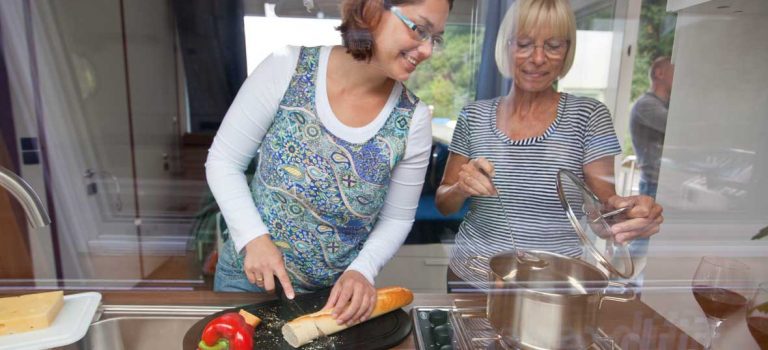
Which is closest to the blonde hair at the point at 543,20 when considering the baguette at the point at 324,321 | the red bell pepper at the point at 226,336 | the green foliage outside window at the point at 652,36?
the green foliage outside window at the point at 652,36

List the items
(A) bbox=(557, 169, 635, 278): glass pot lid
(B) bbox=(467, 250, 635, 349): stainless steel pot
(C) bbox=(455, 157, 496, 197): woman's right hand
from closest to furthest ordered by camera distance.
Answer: (B) bbox=(467, 250, 635, 349): stainless steel pot
(A) bbox=(557, 169, 635, 278): glass pot lid
(C) bbox=(455, 157, 496, 197): woman's right hand

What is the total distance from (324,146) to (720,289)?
592 mm

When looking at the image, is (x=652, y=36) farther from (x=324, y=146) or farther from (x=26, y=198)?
(x=26, y=198)

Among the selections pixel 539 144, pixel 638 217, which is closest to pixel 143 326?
pixel 539 144

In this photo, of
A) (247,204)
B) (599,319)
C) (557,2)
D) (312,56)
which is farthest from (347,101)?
(599,319)

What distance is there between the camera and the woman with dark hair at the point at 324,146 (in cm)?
63

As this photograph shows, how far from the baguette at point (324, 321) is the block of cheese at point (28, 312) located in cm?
32

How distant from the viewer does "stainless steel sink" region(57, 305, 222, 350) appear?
0.62 m

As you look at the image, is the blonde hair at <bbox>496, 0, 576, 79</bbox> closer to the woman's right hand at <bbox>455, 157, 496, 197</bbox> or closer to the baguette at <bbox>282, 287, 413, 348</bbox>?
the woman's right hand at <bbox>455, 157, 496, 197</bbox>

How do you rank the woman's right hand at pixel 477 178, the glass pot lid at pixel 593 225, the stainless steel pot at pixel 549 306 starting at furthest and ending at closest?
the woman's right hand at pixel 477 178 → the glass pot lid at pixel 593 225 → the stainless steel pot at pixel 549 306

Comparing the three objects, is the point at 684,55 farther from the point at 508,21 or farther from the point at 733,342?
the point at 733,342

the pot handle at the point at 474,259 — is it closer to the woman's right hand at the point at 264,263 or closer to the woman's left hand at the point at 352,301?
the woman's left hand at the point at 352,301

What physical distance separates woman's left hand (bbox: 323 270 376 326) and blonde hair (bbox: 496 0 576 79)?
45cm

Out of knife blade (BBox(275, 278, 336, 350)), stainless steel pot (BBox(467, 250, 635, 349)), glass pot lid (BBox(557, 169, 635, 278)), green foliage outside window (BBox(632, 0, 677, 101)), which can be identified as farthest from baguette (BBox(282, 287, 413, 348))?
green foliage outside window (BBox(632, 0, 677, 101))
